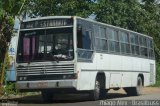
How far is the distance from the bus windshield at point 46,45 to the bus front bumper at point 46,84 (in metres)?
0.79

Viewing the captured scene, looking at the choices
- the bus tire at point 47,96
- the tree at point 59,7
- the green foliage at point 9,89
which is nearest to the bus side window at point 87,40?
the bus tire at point 47,96

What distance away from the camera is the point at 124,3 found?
1248 inches

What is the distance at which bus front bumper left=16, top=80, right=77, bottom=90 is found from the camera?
16.7m

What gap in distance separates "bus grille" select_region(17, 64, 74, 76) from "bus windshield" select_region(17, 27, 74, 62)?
0.26m

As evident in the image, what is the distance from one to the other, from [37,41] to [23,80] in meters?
1.49

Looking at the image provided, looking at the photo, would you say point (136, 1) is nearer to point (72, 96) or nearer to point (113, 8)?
point (113, 8)

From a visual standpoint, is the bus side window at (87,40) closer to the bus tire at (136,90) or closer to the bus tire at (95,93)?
the bus tire at (95,93)

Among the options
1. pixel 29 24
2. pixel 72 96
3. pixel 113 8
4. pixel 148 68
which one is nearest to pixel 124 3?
pixel 113 8

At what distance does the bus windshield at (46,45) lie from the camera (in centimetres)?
1702

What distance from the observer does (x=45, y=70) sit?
17078 millimetres

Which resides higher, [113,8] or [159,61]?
[113,8]

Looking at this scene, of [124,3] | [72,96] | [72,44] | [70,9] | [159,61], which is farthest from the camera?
[159,61]

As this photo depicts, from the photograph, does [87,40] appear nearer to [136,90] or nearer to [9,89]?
[9,89]

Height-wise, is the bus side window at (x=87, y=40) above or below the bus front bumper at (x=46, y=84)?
above
